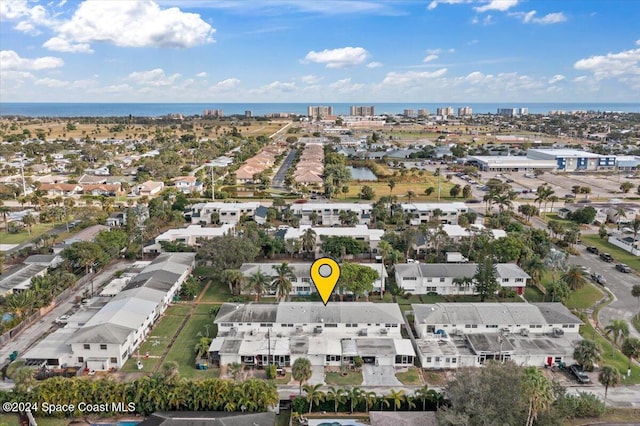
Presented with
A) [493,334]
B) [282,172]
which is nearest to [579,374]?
[493,334]

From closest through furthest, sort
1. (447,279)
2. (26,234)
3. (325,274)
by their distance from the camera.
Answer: (325,274) < (447,279) < (26,234)

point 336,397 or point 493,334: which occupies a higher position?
point 493,334

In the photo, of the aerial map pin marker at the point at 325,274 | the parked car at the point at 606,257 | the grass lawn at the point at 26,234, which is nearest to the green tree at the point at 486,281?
the aerial map pin marker at the point at 325,274

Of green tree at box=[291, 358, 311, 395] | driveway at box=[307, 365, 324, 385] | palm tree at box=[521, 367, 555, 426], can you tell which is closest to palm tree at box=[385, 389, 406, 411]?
green tree at box=[291, 358, 311, 395]

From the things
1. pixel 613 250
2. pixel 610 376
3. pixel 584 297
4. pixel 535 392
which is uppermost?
pixel 535 392

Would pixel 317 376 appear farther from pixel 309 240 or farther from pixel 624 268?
pixel 624 268

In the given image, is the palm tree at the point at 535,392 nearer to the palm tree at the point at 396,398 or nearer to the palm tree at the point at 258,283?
the palm tree at the point at 396,398

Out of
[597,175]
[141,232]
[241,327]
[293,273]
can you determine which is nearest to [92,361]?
[241,327]

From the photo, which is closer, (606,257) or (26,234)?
(606,257)

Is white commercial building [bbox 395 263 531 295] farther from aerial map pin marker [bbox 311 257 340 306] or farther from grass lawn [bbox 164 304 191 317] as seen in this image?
grass lawn [bbox 164 304 191 317]
